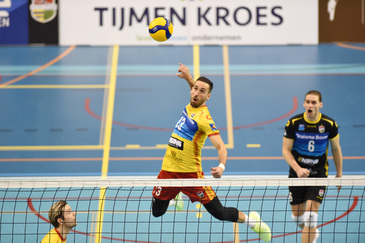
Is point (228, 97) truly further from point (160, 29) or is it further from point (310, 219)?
point (310, 219)

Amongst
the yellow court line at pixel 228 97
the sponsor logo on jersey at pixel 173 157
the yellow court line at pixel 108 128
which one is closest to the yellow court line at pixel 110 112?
the yellow court line at pixel 108 128

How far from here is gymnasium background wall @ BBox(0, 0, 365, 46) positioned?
19.0 meters

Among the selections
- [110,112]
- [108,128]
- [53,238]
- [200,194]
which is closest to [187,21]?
[110,112]

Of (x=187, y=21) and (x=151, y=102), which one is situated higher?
(x=187, y=21)

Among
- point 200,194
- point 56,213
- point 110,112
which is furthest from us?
point 110,112

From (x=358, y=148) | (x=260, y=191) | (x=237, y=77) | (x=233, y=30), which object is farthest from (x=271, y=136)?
(x=233, y=30)

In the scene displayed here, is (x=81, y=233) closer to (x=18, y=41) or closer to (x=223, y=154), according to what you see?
(x=223, y=154)

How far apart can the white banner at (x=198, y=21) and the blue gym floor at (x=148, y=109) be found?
44 centimetres

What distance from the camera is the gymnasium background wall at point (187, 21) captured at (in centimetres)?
1902

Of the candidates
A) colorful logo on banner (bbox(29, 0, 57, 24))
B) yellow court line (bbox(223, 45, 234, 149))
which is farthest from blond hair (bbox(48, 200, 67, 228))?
colorful logo on banner (bbox(29, 0, 57, 24))

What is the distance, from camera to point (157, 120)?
555 inches

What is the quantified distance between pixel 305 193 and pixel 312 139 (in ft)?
2.58

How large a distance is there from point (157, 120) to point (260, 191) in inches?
176

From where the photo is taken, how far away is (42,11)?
19031 mm
